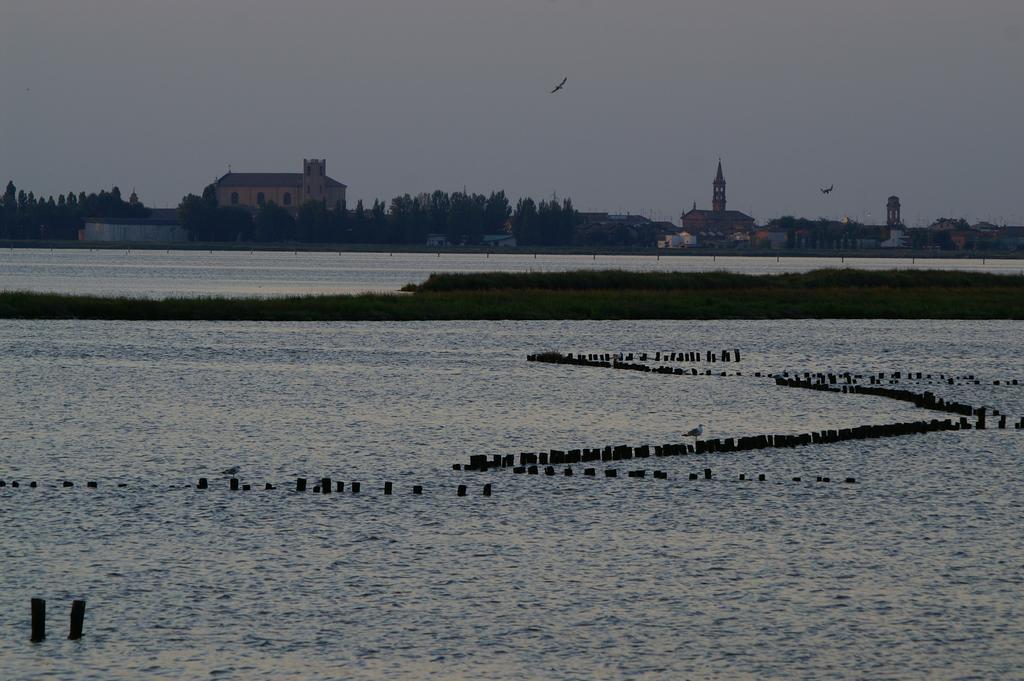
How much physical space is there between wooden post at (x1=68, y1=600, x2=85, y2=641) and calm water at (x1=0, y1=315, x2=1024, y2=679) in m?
0.33

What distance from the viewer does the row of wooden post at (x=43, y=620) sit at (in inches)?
678

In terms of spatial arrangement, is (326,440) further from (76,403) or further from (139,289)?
(139,289)

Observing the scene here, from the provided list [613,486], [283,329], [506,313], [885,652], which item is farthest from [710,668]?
[506,313]

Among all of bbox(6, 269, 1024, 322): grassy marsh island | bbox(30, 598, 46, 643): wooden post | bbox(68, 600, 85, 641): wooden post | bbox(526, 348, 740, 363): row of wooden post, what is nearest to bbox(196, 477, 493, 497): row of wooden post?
bbox(68, 600, 85, 641): wooden post

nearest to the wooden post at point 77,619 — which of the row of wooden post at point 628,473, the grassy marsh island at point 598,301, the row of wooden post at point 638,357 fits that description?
the row of wooden post at point 628,473

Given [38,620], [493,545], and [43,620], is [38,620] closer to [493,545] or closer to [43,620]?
[43,620]

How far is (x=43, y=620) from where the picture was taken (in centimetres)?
1730

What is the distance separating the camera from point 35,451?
32.0 metres

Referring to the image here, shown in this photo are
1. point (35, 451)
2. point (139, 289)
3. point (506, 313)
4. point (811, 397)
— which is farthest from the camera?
point (139, 289)

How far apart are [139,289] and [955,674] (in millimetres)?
115212

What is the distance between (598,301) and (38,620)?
241ft

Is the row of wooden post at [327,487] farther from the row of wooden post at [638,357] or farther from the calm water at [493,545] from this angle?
the row of wooden post at [638,357]

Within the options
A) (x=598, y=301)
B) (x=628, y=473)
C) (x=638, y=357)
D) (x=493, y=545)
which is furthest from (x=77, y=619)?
(x=598, y=301)

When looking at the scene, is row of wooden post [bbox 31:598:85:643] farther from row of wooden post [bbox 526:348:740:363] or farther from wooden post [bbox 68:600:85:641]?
row of wooden post [bbox 526:348:740:363]
